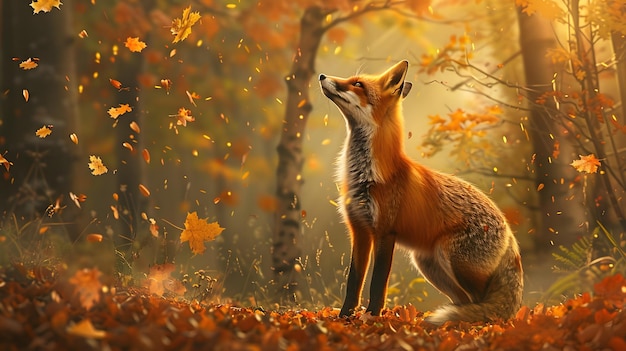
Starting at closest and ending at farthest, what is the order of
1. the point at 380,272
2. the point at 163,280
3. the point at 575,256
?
the point at 380,272, the point at 163,280, the point at 575,256

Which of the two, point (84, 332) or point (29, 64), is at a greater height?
point (29, 64)

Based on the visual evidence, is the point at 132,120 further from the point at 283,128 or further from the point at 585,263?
the point at 585,263

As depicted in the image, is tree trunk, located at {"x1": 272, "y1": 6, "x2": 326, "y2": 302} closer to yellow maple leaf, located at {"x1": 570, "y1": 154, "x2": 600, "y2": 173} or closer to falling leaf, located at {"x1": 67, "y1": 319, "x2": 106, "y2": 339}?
yellow maple leaf, located at {"x1": 570, "y1": 154, "x2": 600, "y2": 173}

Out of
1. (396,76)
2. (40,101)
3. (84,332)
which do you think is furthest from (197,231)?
(84,332)

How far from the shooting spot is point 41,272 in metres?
4.12

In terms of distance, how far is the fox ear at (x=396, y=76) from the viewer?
5.07 meters

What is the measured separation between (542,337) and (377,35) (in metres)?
6.70

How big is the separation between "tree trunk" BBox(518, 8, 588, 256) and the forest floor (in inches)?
105

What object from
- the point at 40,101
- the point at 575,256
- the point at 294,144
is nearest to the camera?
the point at 575,256

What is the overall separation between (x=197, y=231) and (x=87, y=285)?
2.88 metres

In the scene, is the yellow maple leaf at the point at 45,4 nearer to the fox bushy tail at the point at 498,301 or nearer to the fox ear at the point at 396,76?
the fox ear at the point at 396,76

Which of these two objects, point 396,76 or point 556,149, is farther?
point 556,149

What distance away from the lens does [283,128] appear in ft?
25.2

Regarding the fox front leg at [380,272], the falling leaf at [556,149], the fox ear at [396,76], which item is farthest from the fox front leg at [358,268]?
the falling leaf at [556,149]
